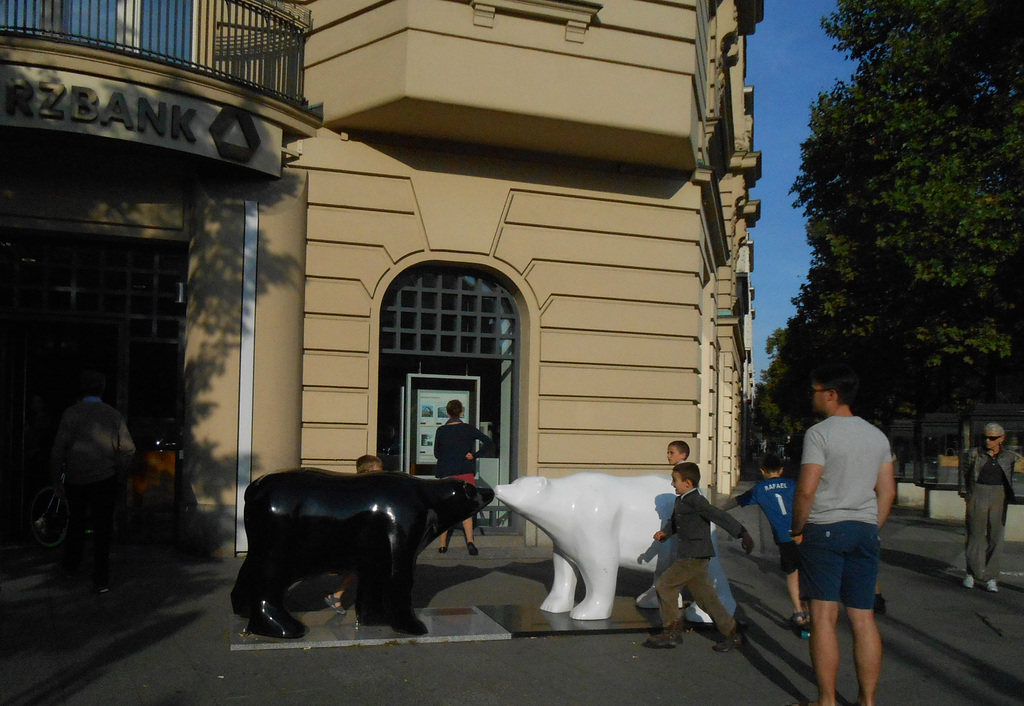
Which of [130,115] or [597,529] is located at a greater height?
[130,115]

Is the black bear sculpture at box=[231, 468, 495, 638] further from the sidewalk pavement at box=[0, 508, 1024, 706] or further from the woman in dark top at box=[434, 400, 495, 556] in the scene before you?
the woman in dark top at box=[434, 400, 495, 556]

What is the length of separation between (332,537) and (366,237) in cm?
564

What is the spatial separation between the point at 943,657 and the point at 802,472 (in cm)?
265

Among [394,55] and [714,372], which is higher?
[394,55]

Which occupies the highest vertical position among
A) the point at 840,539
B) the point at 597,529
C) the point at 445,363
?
the point at 445,363

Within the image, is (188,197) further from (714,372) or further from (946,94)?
(946,94)

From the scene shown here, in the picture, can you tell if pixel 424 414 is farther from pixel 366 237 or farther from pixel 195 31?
pixel 195 31

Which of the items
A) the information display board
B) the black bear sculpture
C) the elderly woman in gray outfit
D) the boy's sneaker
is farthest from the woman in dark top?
the elderly woman in gray outfit

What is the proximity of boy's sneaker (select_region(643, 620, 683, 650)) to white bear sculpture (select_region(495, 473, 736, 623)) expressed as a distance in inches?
22.1

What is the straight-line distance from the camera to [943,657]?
7043mm

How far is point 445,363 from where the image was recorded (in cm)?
1272

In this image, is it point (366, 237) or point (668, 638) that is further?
point (366, 237)

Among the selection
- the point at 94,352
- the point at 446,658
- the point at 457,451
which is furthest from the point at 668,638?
the point at 94,352

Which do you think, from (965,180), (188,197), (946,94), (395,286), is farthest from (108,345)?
(946,94)
